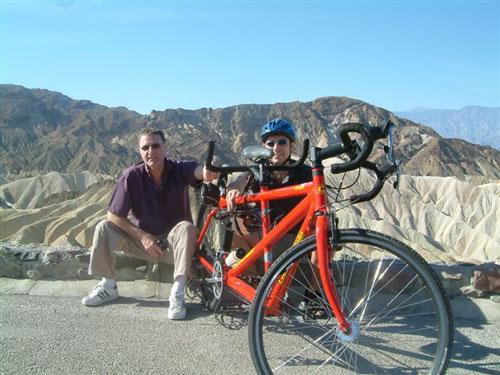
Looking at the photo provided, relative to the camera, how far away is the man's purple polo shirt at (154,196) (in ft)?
14.3

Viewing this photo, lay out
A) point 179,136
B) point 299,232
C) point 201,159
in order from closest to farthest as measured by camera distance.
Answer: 1. point 299,232
2. point 201,159
3. point 179,136

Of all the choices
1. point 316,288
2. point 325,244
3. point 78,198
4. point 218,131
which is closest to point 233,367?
point 316,288

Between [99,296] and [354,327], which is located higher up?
[354,327]

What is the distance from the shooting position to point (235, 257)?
3781mm

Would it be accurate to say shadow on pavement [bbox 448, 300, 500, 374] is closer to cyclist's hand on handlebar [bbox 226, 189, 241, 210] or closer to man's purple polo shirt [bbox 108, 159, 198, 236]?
cyclist's hand on handlebar [bbox 226, 189, 241, 210]

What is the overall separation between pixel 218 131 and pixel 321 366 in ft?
345

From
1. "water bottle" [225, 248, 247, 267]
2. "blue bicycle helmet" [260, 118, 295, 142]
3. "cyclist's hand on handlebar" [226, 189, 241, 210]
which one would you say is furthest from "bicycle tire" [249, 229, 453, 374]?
"blue bicycle helmet" [260, 118, 295, 142]

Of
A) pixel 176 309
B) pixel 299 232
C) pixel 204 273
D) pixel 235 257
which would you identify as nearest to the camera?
pixel 299 232

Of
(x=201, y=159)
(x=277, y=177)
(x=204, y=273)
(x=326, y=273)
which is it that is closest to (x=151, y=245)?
(x=204, y=273)

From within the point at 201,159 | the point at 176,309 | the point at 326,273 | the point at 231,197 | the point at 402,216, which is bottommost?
the point at 402,216

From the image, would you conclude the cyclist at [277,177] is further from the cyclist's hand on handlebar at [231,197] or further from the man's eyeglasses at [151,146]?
the man's eyeglasses at [151,146]

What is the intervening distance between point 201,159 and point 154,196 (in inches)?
2759

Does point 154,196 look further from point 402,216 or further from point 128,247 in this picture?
point 402,216

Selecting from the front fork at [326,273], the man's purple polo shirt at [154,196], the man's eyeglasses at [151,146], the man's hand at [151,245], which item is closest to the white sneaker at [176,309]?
the man's hand at [151,245]
